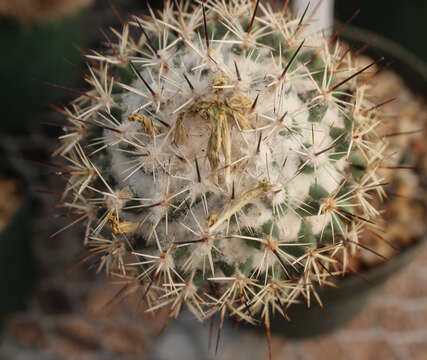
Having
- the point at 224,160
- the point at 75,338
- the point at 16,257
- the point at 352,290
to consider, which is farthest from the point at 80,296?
the point at 224,160

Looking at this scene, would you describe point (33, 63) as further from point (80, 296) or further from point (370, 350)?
point (370, 350)

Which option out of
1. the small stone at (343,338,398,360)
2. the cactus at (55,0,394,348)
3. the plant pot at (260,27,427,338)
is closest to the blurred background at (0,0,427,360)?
the small stone at (343,338,398,360)

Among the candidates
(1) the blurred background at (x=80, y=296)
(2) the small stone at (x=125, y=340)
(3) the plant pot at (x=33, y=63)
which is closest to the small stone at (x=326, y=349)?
(1) the blurred background at (x=80, y=296)

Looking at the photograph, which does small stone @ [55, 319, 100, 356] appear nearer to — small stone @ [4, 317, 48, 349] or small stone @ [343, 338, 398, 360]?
small stone @ [4, 317, 48, 349]

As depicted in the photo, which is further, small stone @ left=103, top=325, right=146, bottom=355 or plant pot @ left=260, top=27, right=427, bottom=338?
small stone @ left=103, top=325, right=146, bottom=355

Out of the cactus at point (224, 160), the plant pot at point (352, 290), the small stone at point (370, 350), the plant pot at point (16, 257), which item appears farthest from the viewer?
the small stone at point (370, 350)

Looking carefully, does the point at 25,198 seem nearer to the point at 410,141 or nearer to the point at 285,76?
the point at 285,76

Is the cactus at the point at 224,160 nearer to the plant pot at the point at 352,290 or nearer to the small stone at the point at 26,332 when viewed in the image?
the plant pot at the point at 352,290
